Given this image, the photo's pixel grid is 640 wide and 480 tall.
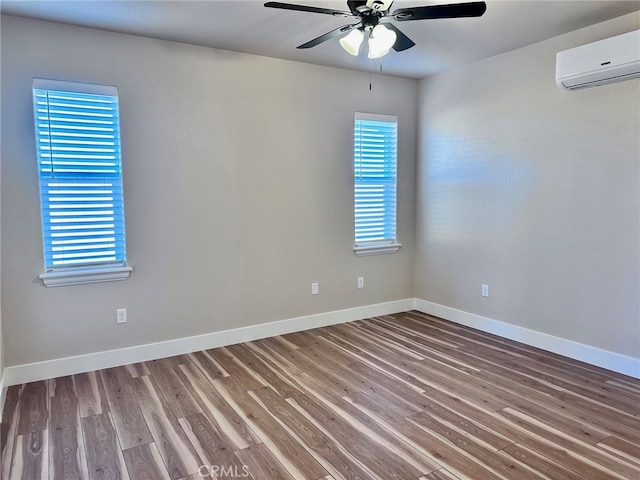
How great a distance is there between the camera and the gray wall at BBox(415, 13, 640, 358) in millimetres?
3168

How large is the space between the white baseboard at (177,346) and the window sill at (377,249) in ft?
1.99

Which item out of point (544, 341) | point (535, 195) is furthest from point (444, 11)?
point (544, 341)

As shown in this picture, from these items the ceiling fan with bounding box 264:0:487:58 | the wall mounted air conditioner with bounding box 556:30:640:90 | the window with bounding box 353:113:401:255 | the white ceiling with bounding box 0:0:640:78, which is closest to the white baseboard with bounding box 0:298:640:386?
the window with bounding box 353:113:401:255

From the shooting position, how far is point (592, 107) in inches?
129

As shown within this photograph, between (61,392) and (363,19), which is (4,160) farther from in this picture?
(363,19)

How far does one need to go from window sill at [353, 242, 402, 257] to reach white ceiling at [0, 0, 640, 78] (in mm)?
1935

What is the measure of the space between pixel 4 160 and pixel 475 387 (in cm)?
Answer: 373

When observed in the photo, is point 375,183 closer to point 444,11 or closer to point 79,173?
point 444,11

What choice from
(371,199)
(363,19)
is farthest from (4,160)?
(371,199)

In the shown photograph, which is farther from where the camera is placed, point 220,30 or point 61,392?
point 220,30

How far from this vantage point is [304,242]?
14.0 ft

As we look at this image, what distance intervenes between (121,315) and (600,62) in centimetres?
404

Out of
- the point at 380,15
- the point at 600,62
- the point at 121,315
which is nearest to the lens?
the point at 380,15

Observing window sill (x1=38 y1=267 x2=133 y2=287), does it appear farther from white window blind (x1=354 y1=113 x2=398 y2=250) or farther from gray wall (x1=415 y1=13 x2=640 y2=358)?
gray wall (x1=415 y1=13 x2=640 y2=358)
